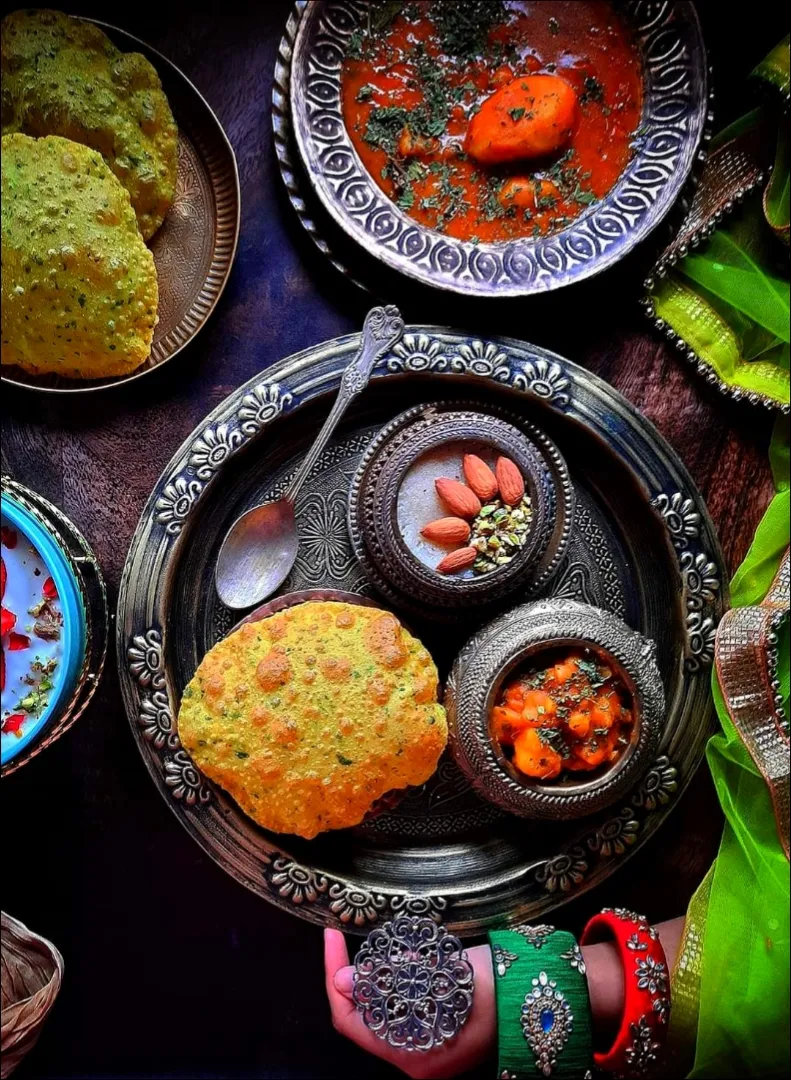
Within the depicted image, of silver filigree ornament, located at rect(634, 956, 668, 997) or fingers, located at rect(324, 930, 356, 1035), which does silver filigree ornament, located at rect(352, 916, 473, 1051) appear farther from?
silver filigree ornament, located at rect(634, 956, 668, 997)

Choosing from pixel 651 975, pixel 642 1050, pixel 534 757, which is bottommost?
pixel 642 1050

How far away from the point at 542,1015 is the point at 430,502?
868 mm

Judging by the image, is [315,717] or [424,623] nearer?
[315,717]

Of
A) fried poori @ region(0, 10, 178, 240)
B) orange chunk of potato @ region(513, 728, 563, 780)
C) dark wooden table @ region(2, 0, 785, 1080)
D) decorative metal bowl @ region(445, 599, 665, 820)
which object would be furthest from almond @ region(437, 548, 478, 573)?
fried poori @ region(0, 10, 178, 240)

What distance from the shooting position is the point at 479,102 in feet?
5.44

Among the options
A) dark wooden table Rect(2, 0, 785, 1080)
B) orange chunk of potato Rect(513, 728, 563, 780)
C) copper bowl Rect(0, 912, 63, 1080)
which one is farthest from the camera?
dark wooden table Rect(2, 0, 785, 1080)

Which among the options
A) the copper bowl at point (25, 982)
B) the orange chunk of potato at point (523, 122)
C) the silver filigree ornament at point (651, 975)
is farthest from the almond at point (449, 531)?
the copper bowl at point (25, 982)

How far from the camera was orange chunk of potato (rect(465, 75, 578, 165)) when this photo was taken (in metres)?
1.61

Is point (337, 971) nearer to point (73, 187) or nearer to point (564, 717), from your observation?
point (564, 717)

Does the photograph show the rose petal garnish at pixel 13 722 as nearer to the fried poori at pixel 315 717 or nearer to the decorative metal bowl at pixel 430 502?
the fried poori at pixel 315 717

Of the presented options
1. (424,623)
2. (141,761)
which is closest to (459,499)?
(424,623)

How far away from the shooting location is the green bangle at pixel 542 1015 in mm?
1512

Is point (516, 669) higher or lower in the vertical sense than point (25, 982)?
higher

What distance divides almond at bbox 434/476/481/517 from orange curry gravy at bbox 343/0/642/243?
18.6 inches
